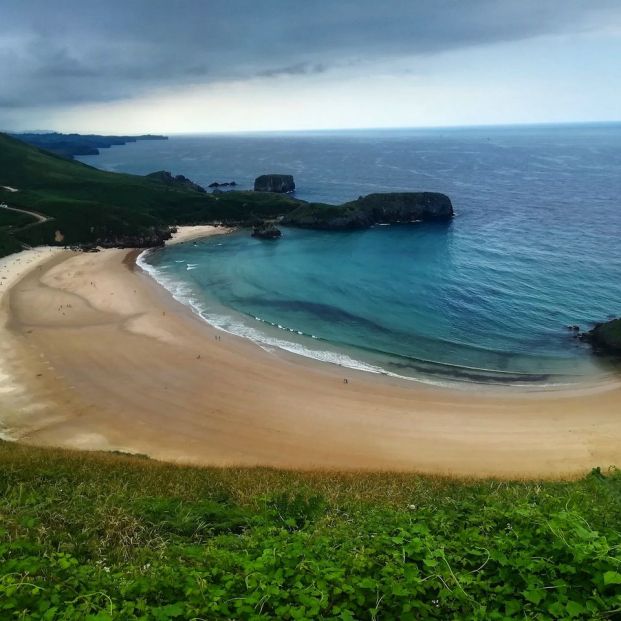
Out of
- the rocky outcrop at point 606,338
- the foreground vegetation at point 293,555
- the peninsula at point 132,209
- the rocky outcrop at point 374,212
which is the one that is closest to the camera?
the foreground vegetation at point 293,555

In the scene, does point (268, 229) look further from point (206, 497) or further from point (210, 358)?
point (206, 497)

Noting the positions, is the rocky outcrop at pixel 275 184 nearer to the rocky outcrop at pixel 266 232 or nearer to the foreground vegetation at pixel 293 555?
the rocky outcrop at pixel 266 232

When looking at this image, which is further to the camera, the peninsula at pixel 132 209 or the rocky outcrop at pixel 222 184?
the rocky outcrop at pixel 222 184

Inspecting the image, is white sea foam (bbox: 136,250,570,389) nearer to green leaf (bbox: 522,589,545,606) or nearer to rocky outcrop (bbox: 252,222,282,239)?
green leaf (bbox: 522,589,545,606)

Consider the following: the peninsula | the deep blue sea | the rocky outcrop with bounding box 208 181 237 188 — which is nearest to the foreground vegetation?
the deep blue sea

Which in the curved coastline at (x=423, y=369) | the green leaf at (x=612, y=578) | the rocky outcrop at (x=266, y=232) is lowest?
the curved coastline at (x=423, y=369)

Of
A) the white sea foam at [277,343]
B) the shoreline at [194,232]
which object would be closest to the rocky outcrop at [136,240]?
the shoreline at [194,232]

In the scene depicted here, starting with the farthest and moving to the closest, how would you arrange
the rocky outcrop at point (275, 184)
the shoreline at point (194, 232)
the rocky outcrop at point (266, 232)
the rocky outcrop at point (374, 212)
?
1. the rocky outcrop at point (275, 184)
2. the rocky outcrop at point (374, 212)
3. the rocky outcrop at point (266, 232)
4. the shoreline at point (194, 232)
